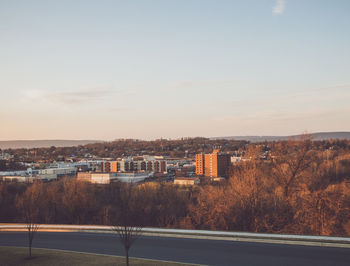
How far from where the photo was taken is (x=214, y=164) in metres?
102

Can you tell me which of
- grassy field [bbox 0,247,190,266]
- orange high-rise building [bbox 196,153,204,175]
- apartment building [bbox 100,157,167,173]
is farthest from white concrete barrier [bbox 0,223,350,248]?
apartment building [bbox 100,157,167,173]

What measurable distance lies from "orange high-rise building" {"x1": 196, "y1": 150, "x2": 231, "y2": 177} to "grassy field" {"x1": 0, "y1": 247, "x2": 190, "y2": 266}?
8515 cm

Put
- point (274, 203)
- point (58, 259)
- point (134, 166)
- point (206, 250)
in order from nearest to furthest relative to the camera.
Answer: point (58, 259)
point (206, 250)
point (274, 203)
point (134, 166)

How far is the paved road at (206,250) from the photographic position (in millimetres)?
12773

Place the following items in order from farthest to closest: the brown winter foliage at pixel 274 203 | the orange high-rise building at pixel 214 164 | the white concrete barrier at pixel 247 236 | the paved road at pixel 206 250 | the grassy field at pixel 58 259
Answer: the orange high-rise building at pixel 214 164 < the brown winter foliage at pixel 274 203 < the white concrete barrier at pixel 247 236 < the grassy field at pixel 58 259 < the paved road at pixel 206 250

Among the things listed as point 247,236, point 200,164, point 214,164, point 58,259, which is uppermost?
point 247,236

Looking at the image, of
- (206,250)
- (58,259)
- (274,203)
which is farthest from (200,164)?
(58,259)

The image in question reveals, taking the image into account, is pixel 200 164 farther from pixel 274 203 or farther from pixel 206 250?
pixel 206 250

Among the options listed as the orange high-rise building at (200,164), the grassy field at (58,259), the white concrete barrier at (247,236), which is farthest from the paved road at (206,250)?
the orange high-rise building at (200,164)

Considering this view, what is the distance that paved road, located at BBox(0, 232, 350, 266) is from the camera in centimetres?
1277

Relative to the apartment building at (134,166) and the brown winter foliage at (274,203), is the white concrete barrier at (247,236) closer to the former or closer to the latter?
the brown winter foliage at (274,203)

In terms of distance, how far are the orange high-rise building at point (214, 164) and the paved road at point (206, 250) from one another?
271ft

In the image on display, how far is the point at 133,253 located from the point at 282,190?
15.4 m

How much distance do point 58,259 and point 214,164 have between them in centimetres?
8963
